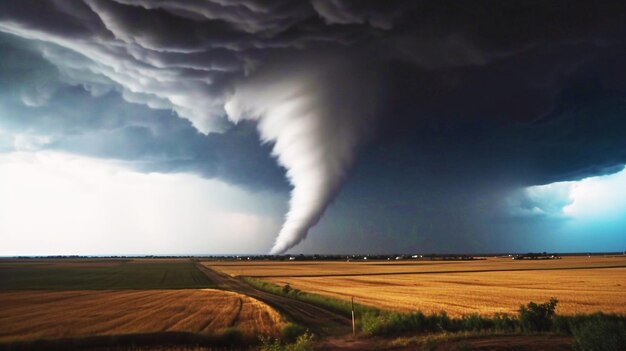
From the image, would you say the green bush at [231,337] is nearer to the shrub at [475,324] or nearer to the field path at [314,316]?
the field path at [314,316]

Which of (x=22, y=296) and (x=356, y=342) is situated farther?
(x=22, y=296)

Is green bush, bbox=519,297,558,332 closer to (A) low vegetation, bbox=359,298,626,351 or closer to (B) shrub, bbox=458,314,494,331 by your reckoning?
(A) low vegetation, bbox=359,298,626,351

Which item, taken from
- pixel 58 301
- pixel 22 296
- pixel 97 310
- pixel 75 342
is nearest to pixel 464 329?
pixel 75 342

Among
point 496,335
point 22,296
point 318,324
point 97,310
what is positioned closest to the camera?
point 496,335

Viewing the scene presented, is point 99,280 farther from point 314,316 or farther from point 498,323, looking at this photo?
point 498,323

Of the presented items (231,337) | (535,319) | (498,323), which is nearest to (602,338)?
(535,319)

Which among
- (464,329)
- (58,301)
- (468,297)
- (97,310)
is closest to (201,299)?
(97,310)

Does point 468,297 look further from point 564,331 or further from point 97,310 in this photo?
point 97,310

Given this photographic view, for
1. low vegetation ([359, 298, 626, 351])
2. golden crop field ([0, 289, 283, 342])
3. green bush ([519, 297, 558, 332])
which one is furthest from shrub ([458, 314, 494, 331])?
golden crop field ([0, 289, 283, 342])

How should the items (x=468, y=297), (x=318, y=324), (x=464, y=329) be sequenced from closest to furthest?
1. (x=464, y=329)
2. (x=318, y=324)
3. (x=468, y=297)
